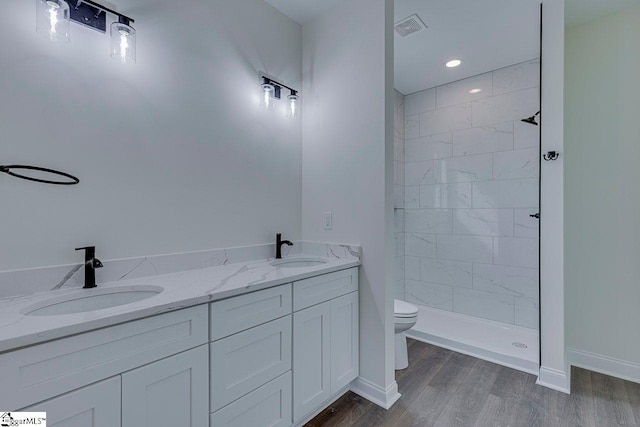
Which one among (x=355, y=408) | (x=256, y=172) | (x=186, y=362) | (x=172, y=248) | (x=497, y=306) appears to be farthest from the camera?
(x=497, y=306)

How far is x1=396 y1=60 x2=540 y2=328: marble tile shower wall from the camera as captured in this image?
283 centimetres

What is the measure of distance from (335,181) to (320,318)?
3.10 ft

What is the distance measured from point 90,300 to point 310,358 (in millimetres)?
1081

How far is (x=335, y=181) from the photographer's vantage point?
2.13 meters

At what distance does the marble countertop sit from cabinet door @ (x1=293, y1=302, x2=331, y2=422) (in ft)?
0.78

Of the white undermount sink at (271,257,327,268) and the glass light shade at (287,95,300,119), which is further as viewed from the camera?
the glass light shade at (287,95,300,119)

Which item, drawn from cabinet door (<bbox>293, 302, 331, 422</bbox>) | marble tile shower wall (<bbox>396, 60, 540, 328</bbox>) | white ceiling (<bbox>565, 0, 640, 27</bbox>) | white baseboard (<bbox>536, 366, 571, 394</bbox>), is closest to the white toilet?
cabinet door (<bbox>293, 302, 331, 422</bbox>)

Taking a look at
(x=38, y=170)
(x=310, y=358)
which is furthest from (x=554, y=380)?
(x=38, y=170)

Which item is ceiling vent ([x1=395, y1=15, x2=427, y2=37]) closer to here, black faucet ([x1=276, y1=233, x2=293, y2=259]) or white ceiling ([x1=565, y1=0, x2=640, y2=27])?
white ceiling ([x1=565, y1=0, x2=640, y2=27])

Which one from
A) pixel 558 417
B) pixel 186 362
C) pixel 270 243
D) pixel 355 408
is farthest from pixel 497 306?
pixel 186 362

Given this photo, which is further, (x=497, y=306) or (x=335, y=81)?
(x=497, y=306)

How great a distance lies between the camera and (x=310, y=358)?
162 cm

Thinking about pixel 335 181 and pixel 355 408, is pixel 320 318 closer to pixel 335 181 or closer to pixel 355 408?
pixel 355 408

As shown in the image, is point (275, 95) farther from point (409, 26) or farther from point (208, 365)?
point (208, 365)
